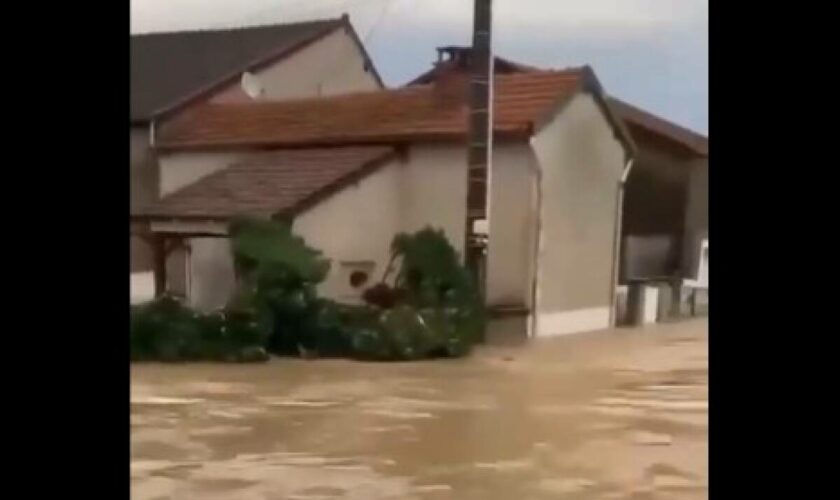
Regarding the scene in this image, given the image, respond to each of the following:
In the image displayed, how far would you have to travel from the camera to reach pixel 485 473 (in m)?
0.94

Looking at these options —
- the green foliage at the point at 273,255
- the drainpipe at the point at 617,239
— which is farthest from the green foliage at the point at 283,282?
the drainpipe at the point at 617,239

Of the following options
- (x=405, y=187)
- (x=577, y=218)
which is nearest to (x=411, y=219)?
(x=405, y=187)

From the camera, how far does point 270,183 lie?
3.23 feet

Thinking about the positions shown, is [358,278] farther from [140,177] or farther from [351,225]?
[140,177]

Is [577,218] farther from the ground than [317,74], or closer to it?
closer to it

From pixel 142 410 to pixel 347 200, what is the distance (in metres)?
0.22

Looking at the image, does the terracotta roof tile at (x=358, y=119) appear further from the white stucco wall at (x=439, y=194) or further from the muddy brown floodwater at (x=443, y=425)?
the muddy brown floodwater at (x=443, y=425)

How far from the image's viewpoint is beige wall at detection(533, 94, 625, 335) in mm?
984

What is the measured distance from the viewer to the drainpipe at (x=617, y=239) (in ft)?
3.24

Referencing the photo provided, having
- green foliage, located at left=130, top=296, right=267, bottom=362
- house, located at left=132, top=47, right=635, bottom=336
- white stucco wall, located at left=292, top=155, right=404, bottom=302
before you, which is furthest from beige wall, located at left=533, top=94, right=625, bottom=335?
green foliage, located at left=130, top=296, right=267, bottom=362

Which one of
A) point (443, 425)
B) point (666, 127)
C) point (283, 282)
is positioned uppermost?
point (666, 127)

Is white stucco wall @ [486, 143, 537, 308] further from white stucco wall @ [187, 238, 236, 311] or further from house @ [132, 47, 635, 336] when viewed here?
white stucco wall @ [187, 238, 236, 311]

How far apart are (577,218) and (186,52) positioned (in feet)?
1.07
